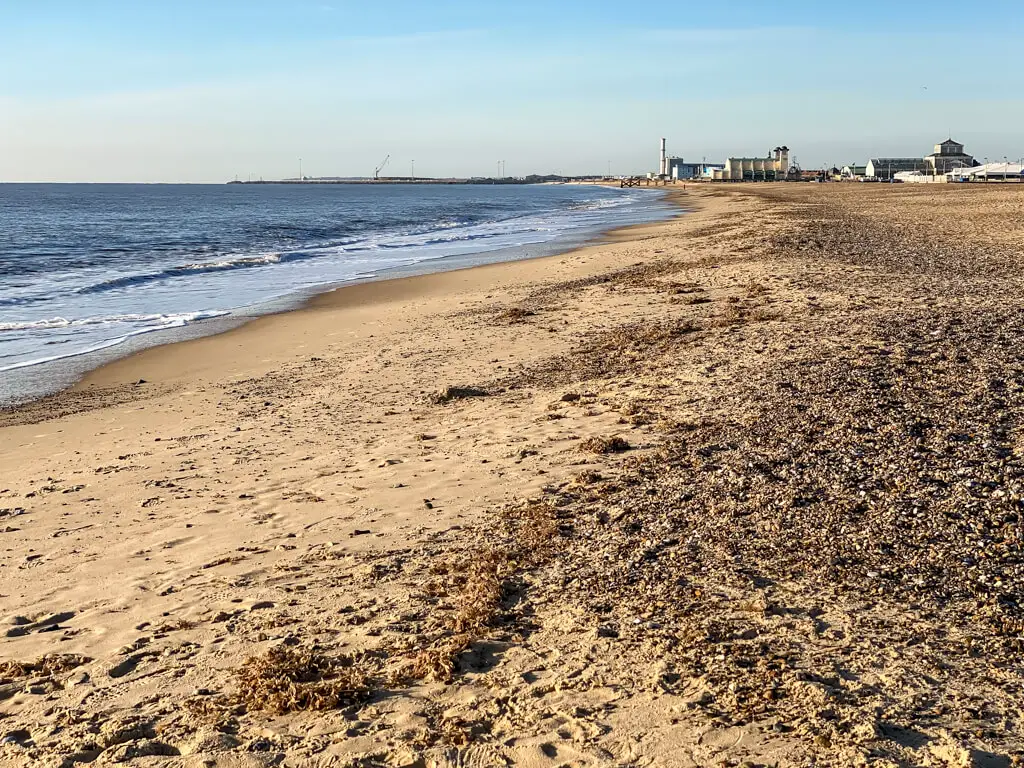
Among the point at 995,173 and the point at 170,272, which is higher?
the point at 995,173

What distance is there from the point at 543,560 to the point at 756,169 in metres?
182

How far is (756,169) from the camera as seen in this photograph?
576ft

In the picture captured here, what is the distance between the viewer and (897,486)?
5.65m

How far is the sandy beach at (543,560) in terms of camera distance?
357cm

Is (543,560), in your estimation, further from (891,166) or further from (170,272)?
(891,166)

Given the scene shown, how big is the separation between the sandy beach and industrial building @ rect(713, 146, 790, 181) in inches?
6762

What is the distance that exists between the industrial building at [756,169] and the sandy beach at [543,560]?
6762 inches

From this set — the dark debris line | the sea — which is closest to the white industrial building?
the sea

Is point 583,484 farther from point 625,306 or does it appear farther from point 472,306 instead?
point 472,306

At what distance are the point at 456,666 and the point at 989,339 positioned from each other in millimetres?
7640

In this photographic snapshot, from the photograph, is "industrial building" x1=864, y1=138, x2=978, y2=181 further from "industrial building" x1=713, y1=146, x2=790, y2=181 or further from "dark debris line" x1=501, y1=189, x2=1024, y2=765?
"dark debris line" x1=501, y1=189, x2=1024, y2=765

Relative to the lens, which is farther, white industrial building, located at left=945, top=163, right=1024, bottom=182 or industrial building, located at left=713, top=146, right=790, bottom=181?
industrial building, located at left=713, top=146, right=790, bottom=181

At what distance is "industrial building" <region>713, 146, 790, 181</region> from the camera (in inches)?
6806

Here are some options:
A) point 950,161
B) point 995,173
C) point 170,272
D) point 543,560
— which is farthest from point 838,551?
point 950,161
